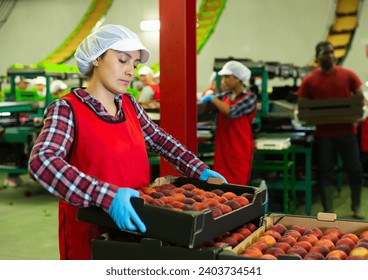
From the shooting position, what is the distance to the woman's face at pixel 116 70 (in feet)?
6.49

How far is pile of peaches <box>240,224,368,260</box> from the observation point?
1.52 m

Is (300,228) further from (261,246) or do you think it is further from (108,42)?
(108,42)

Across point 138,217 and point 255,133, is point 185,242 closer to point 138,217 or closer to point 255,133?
point 138,217

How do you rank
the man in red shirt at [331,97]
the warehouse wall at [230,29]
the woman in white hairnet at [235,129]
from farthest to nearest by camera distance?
the warehouse wall at [230,29]
the woman in white hairnet at [235,129]
the man in red shirt at [331,97]

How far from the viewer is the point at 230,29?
1250cm

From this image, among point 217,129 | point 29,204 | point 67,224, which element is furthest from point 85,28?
point 67,224

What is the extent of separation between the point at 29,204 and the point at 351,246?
524 centimetres

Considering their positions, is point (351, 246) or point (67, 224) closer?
point (351, 246)

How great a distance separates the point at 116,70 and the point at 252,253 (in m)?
0.90

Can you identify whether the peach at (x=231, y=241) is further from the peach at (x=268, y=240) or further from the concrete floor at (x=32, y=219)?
the concrete floor at (x=32, y=219)

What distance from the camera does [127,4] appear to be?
14.1 m

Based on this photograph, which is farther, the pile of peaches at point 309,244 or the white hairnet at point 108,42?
the white hairnet at point 108,42

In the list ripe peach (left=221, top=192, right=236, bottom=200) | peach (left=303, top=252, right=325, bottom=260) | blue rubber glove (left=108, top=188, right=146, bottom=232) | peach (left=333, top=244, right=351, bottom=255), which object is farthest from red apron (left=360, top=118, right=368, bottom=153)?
blue rubber glove (left=108, top=188, right=146, bottom=232)

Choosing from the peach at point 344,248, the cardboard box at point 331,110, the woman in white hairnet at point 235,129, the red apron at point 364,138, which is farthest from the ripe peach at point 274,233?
the red apron at point 364,138
